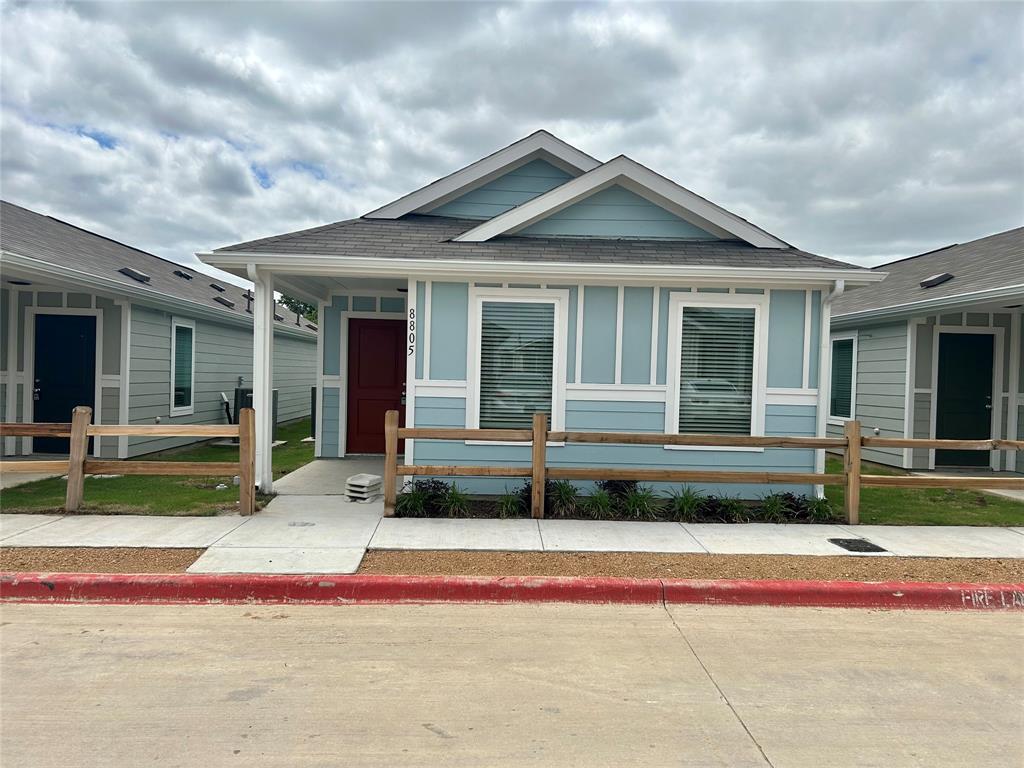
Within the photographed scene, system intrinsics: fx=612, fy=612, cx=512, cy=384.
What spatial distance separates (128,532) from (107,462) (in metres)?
1.05

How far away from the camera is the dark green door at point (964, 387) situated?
11062 millimetres

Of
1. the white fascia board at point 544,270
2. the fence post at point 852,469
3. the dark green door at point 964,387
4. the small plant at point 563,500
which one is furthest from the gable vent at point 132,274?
the dark green door at point 964,387

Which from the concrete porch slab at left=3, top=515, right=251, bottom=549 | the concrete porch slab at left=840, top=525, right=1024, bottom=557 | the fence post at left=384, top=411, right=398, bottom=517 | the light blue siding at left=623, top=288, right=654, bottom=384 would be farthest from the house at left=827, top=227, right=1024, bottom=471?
the concrete porch slab at left=3, top=515, right=251, bottom=549

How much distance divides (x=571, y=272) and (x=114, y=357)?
25.5ft

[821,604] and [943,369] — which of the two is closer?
[821,604]

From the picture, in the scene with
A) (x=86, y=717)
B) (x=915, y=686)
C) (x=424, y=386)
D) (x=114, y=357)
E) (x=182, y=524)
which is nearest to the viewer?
(x=86, y=717)

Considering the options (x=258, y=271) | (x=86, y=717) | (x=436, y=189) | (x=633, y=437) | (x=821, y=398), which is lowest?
(x=86, y=717)

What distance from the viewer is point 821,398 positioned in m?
7.68

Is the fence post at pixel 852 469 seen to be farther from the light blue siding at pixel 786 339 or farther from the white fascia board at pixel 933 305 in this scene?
the white fascia board at pixel 933 305

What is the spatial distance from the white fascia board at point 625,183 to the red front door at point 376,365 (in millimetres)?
2824

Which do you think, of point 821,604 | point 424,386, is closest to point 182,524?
point 424,386

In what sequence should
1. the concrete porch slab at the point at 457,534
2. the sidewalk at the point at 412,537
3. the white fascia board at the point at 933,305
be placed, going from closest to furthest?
the sidewalk at the point at 412,537 < the concrete porch slab at the point at 457,534 < the white fascia board at the point at 933,305

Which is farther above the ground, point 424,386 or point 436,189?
point 436,189

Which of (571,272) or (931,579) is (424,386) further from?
(931,579)
